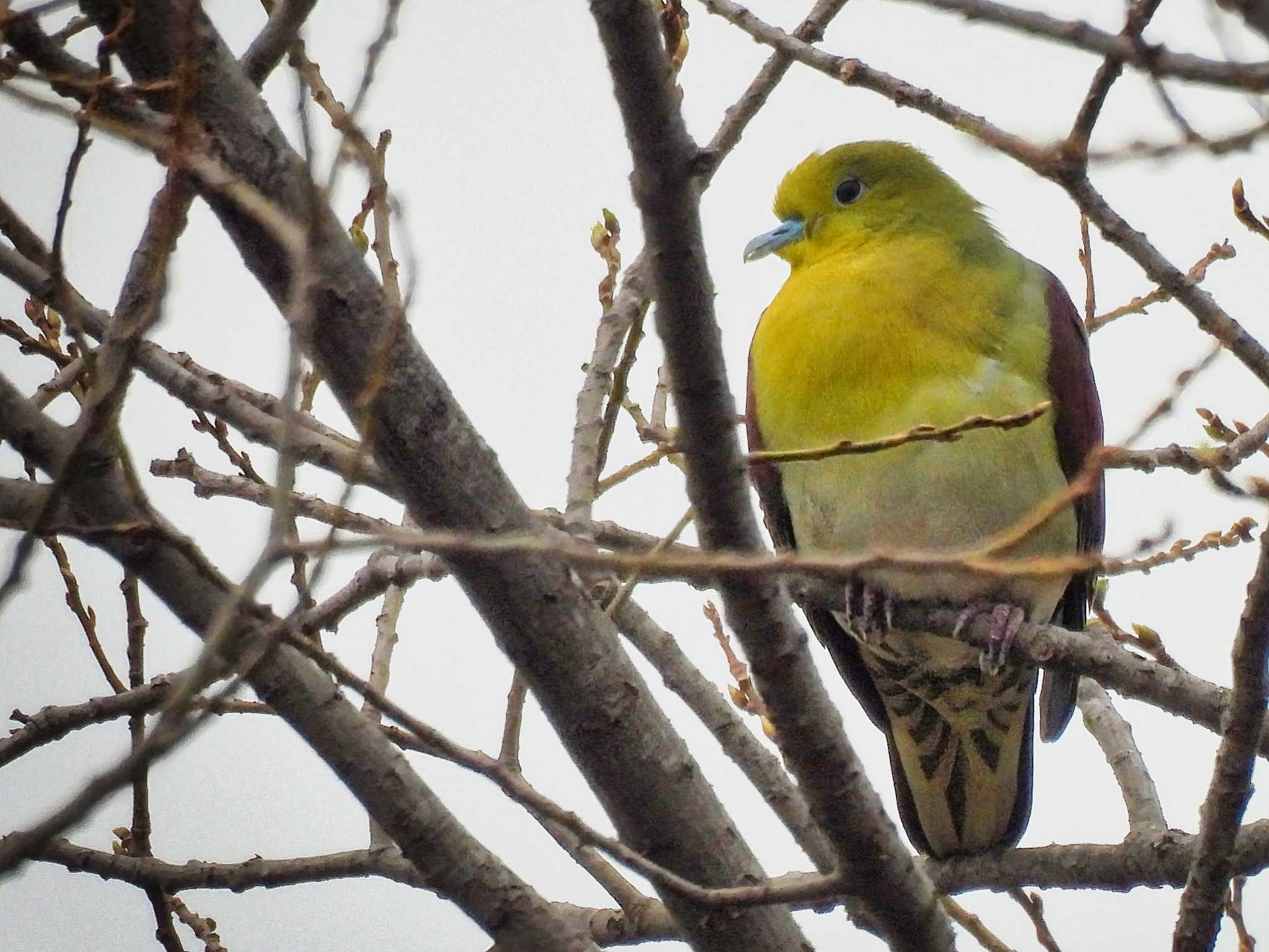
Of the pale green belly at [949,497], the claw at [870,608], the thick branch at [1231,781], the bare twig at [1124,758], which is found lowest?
the thick branch at [1231,781]

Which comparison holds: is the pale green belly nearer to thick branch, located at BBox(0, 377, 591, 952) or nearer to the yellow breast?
the yellow breast

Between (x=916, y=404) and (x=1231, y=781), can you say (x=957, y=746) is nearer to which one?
(x=916, y=404)

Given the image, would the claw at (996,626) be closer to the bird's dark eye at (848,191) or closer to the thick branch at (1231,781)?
the thick branch at (1231,781)

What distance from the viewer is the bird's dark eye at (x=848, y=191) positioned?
4.41 meters

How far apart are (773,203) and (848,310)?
824mm

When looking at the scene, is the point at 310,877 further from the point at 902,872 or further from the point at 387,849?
the point at 902,872

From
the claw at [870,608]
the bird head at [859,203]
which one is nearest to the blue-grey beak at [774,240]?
the bird head at [859,203]

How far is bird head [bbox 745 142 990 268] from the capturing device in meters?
4.28

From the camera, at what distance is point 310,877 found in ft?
8.59

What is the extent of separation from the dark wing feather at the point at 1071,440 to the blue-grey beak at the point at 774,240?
2.39ft

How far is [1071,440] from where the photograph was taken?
150 inches

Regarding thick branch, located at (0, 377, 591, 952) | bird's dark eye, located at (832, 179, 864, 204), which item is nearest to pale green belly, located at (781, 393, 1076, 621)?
bird's dark eye, located at (832, 179, 864, 204)

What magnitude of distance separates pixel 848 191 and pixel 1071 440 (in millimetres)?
1067

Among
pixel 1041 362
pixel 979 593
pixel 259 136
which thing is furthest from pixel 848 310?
pixel 259 136
